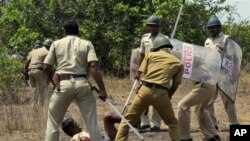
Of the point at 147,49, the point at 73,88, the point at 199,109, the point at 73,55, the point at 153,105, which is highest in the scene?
the point at 73,55

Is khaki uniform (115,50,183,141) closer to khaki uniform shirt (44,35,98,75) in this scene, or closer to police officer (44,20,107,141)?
police officer (44,20,107,141)

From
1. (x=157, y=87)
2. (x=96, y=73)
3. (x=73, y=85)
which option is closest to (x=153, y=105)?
(x=157, y=87)

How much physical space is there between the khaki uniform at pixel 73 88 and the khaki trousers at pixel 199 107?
5.65ft

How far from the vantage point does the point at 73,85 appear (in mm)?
7875

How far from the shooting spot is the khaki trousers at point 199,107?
8992mm

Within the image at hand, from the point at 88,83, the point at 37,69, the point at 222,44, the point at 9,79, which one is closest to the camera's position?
the point at 88,83

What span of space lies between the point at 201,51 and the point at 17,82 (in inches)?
256

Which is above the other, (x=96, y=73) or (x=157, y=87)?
(x=96, y=73)

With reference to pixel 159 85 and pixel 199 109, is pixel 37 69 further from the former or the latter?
pixel 159 85

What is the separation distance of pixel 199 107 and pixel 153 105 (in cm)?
167

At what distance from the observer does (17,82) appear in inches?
564

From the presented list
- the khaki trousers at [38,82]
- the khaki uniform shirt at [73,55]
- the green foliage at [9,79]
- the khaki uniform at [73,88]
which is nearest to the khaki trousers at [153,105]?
the khaki uniform at [73,88]

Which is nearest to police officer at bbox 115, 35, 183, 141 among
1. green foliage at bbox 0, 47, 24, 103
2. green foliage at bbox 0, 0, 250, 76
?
green foliage at bbox 0, 47, 24, 103

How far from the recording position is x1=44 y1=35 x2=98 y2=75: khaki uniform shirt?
791 cm
